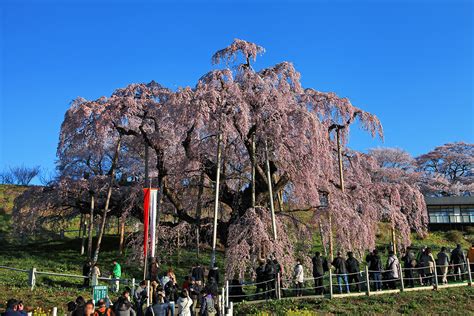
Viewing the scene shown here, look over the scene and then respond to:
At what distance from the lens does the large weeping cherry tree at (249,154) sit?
20828 mm

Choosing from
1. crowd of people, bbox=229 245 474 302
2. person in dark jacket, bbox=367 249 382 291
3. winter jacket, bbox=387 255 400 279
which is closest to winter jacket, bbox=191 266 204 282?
crowd of people, bbox=229 245 474 302

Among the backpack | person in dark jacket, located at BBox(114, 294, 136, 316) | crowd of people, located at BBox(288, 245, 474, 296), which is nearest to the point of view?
person in dark jacket, located at BBox(114, 294, 136, 316)

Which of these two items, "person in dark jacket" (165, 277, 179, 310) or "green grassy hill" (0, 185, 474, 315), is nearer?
"person in dark jacket" (165, 277, 179, 310)

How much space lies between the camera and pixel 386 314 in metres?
16.5

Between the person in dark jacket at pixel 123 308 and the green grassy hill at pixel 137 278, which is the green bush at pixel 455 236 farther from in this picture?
the person in dark jacket at pixel 123 308

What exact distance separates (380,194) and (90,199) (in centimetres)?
1724

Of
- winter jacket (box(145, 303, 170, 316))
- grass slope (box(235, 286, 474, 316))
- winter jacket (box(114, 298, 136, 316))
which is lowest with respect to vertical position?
grass slope (box(235, 286, 474, 316))

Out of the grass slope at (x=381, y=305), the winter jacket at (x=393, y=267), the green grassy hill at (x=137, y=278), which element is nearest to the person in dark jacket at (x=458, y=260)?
the green grassy hill at (x=137, y=278)

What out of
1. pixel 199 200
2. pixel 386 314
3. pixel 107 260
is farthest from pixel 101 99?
pixel 386 314

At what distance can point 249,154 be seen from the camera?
2200 cm

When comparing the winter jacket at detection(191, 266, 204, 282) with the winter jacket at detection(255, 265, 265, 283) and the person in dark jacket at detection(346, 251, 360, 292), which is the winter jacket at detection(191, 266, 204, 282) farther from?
the person in dark jacket at detection(346, 251, 360, 292)

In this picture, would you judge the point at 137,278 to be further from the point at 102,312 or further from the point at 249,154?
the point at 102,312

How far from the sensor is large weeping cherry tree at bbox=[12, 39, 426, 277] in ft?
68.3

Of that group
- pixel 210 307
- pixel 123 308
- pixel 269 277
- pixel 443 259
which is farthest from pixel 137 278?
pixel 443 259
